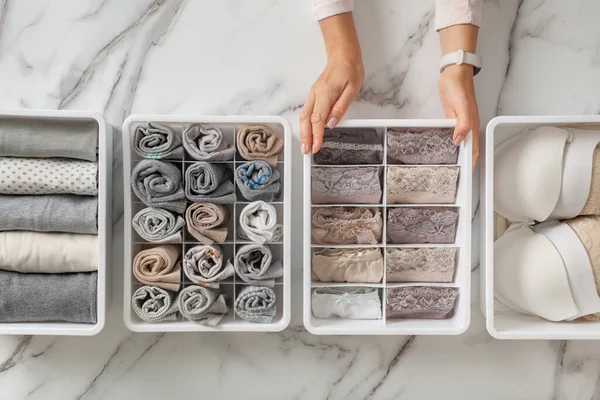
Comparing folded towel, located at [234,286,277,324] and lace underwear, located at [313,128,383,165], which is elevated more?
lace underwear, located at [313,128,383,165]

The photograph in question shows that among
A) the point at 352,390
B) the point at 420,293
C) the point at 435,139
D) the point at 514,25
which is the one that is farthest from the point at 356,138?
the point at 352,390

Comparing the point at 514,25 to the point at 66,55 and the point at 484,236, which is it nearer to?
the point at 484,236

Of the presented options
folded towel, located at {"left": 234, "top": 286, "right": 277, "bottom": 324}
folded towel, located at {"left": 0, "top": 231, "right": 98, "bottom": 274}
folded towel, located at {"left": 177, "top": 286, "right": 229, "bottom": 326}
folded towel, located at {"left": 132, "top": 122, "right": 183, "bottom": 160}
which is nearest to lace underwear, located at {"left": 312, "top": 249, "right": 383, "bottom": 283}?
folded towel, located at {"left": 234, "top": 286, "right": 277, "bottom": 324}

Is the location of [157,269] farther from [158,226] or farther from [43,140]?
[43,140]

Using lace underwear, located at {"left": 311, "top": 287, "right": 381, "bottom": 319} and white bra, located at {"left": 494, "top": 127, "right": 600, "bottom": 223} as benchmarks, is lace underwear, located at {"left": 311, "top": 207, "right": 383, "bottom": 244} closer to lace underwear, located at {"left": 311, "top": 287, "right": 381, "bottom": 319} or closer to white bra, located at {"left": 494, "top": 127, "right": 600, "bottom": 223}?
lace underwear, located at {"left": 311, "top": 287, "right": 381, "bottom": 319}

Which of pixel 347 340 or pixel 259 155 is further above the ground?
pixel 259 155

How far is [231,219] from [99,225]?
0.28 metres

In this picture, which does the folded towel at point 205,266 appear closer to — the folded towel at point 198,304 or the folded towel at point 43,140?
the folded towel at point 198,304

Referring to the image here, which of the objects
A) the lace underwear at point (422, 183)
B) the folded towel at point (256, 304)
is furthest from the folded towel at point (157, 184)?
the lace underwear at point (422, 183)

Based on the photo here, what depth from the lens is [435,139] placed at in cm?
107

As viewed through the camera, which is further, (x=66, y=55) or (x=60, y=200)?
(x=66, y=55)

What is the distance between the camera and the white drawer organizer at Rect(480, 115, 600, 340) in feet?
3.39

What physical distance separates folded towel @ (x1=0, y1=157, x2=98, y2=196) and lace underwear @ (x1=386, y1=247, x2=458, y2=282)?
655 millimetres

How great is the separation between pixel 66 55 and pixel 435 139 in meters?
0.87
